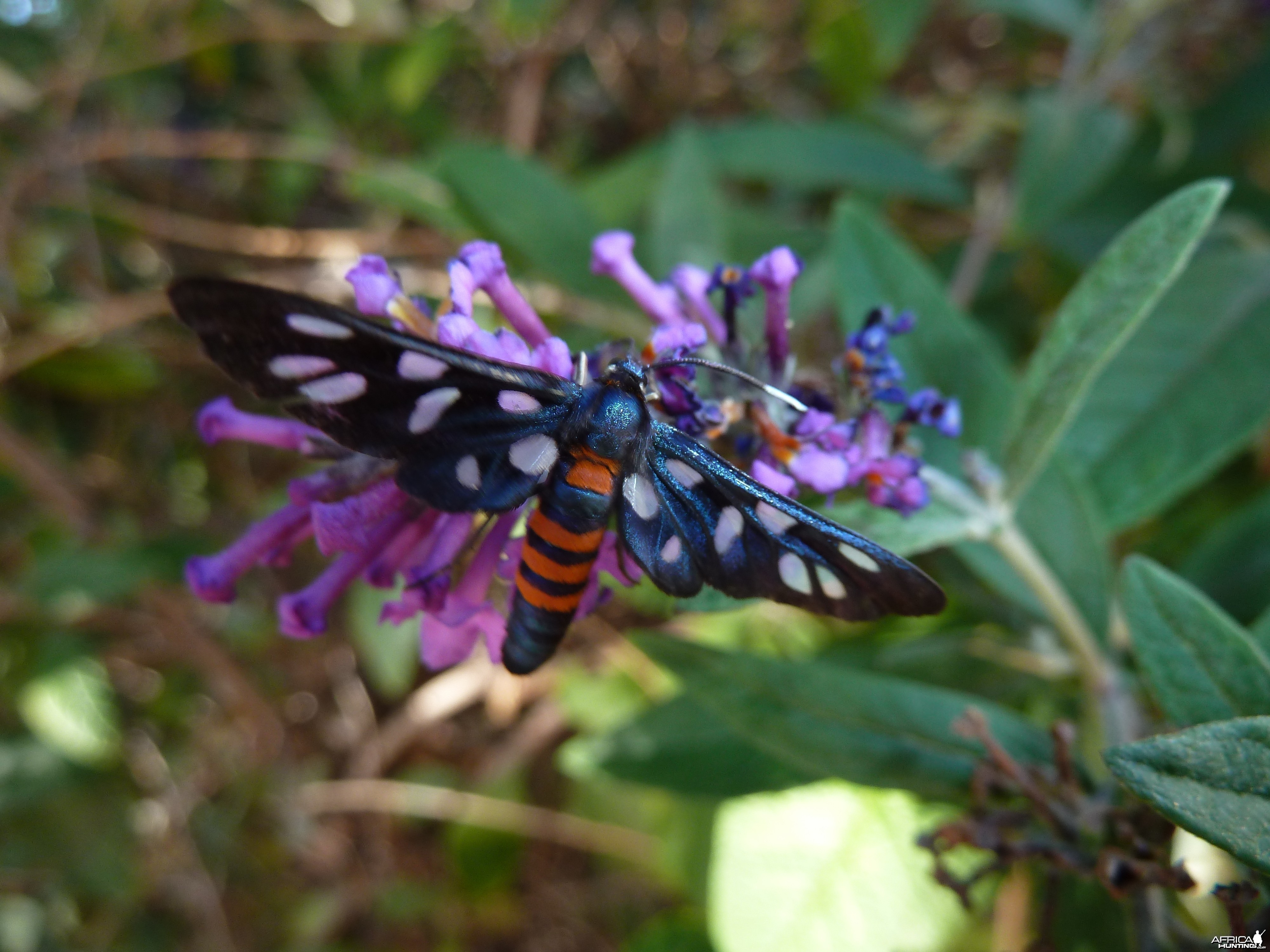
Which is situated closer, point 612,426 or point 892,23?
point 612,426

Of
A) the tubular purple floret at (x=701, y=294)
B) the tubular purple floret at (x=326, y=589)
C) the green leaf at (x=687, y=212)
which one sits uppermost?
the green leaf at (x=687, y=212)

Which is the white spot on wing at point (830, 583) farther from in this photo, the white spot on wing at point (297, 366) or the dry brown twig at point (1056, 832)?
the white spot on wing at point (297, 366)

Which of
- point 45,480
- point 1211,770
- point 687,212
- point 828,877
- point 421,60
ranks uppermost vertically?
point 421,60

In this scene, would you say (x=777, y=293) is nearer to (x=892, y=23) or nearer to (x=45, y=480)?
(x=892, y=23)

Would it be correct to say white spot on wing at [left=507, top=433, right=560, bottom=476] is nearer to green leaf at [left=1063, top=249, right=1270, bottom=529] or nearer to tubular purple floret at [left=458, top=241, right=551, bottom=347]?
tubular purple floret at [left=458, top=241, right=551, bottom=347]

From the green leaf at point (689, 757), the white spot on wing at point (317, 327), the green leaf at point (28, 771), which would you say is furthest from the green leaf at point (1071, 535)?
the green leaf at point (28, 771)

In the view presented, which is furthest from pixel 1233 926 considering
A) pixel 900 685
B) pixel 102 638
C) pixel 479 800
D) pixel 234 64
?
pixel 234 64

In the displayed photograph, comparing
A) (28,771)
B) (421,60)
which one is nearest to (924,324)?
(421,60)

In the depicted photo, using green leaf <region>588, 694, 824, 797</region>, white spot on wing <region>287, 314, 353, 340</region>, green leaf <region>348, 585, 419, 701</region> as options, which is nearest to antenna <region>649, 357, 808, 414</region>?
white spot on wing <region>287, 314, 353, 340</region>
